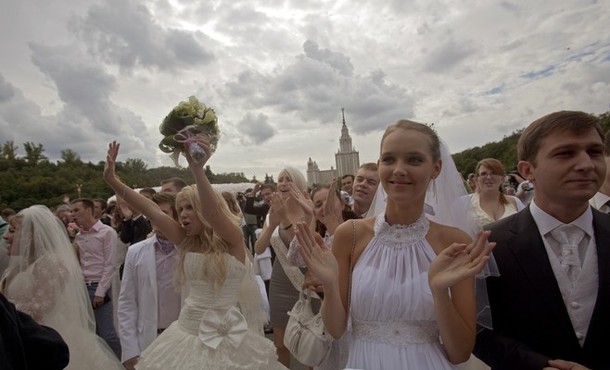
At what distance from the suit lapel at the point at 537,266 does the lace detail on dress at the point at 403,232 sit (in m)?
0.47

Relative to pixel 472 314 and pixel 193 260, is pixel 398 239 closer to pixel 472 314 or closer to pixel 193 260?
pixel 472 314

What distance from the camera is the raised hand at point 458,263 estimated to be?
182cm

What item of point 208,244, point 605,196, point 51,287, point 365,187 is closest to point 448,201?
point 208,244

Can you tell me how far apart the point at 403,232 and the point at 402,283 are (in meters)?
0.31

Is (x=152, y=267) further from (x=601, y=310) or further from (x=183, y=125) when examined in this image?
(x=601, y=310)

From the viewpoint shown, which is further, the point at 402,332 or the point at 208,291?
the point at 208,291

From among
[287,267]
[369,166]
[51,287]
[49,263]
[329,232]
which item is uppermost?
[369,166]

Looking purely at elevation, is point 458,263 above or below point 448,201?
below

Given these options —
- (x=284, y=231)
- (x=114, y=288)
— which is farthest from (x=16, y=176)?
(x=284, y=231)

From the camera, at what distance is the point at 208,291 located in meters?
3.33

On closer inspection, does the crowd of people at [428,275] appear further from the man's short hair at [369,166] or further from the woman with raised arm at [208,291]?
the man's short hair at [369,166]

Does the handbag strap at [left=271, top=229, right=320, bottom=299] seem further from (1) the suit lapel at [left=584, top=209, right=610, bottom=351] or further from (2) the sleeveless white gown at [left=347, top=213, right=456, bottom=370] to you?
(1) the suit lapel at [left=584, top=209, right=610, bottom=351]

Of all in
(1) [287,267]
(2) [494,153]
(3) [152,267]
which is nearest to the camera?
(1) [287,267]

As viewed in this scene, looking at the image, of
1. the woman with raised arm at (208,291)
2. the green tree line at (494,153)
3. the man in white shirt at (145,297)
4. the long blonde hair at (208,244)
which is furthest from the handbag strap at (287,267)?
the green tree line at (494,153)
